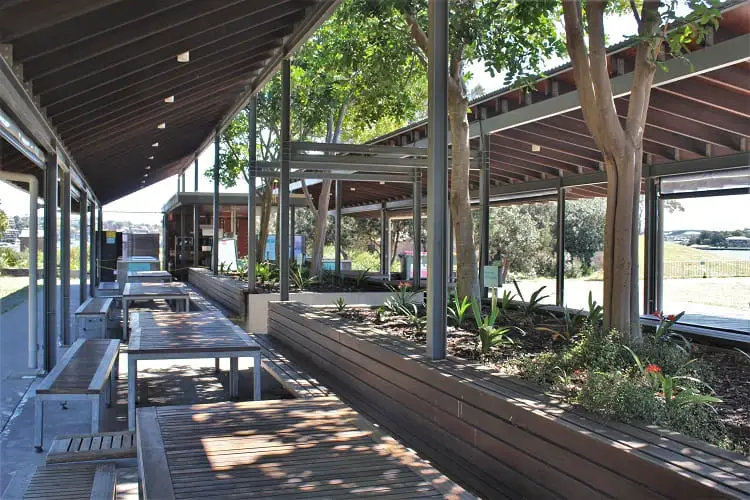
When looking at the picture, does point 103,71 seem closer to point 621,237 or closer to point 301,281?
point 621,237

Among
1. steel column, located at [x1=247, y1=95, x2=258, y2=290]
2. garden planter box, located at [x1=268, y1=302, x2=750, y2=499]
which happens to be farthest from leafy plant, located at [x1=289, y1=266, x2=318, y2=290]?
garden planter box, located at [x1=268, y1=302, x2=750, y2=499]

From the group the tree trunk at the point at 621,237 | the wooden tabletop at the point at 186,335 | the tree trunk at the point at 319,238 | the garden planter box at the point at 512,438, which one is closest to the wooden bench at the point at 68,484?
the wooden tabletop at the point at 186,335

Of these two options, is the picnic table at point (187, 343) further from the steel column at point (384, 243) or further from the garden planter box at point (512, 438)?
the steel column at point (384, 243)

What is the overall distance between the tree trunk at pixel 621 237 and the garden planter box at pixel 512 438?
112 cm

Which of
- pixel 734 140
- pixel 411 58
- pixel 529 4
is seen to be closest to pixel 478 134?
pixel 411 58

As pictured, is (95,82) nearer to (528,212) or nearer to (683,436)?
(683,436)

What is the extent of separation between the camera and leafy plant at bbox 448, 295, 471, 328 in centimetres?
675

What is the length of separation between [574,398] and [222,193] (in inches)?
795

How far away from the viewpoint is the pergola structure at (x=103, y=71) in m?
5.39

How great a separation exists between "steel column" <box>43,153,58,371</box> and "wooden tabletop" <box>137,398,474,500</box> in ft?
14.7

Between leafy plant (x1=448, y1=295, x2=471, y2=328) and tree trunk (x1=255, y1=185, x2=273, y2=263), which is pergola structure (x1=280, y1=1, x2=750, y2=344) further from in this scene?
tree trunk (x1=255, y1=185, x2=273, y2=263)

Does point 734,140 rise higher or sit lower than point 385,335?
higher

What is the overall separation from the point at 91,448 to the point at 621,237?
3752mm

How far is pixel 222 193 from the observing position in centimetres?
2284
